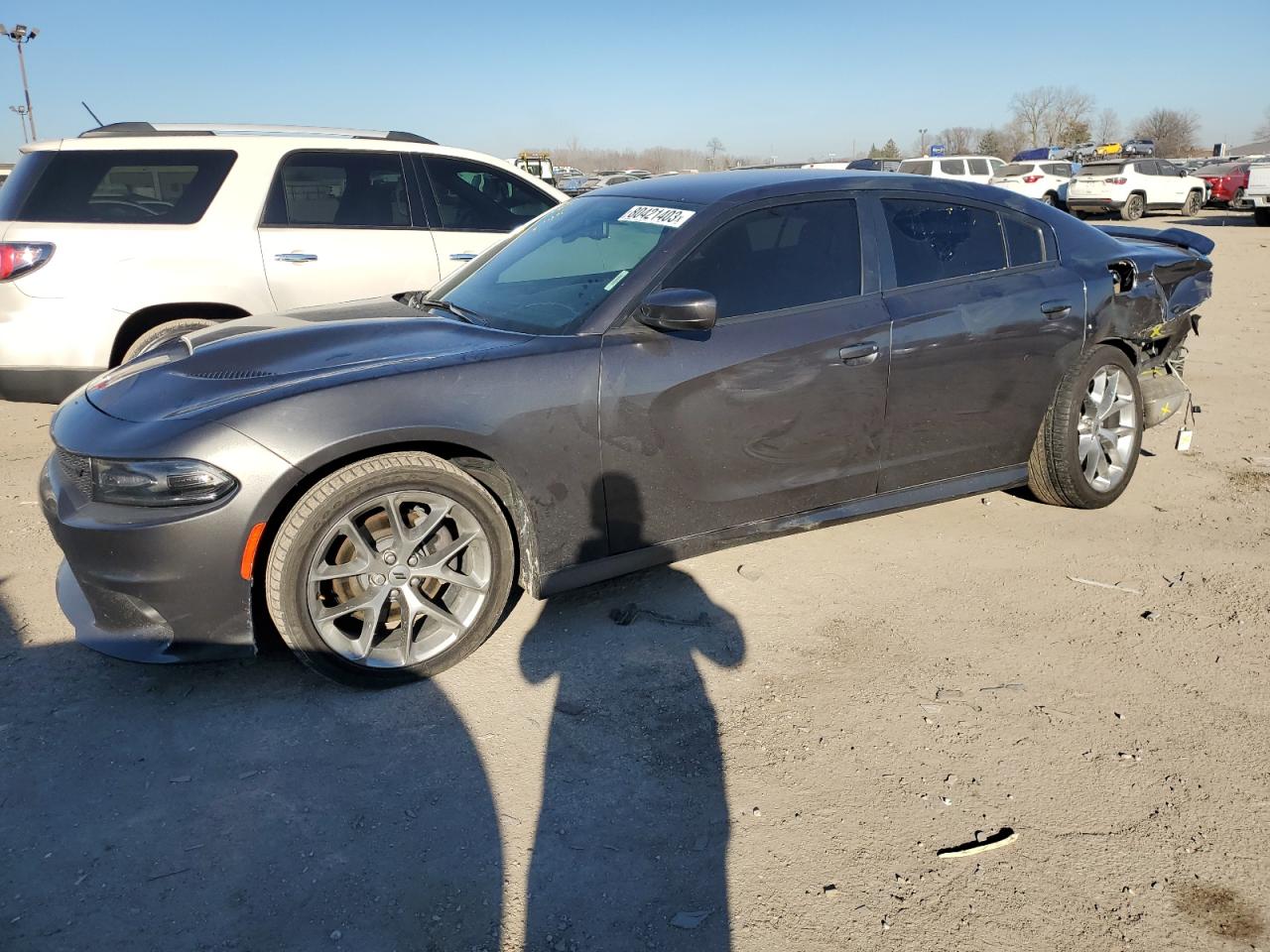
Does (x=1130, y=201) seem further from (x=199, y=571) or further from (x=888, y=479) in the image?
(x=199, y=571)

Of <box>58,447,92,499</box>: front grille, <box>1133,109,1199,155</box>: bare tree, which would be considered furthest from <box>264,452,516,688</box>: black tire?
<box>1133,109,1199,155</box>: bare tree

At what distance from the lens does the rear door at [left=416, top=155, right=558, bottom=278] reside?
624 centimetres

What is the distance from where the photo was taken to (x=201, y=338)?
12.2 ft

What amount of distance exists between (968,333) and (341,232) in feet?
12.8

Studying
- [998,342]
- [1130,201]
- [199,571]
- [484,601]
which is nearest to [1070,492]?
[998,342]

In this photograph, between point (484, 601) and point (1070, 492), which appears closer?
point (484, 601)

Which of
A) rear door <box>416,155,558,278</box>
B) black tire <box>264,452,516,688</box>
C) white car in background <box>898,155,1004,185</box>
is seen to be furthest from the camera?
white car in background <box>898,155,1004,185</box>

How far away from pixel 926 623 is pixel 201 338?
3103 millimetres

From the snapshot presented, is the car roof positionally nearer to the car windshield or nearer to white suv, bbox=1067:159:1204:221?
the car windshield

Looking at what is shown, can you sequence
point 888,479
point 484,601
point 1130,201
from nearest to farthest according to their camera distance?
point 484,601 → point 888,479 → point 1130,201

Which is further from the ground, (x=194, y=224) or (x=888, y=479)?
(x=194, y=224)

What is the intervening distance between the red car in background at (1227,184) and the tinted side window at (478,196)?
29387 millimetres

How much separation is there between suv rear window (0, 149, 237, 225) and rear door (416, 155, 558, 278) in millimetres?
1301

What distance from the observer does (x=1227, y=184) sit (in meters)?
30.0
